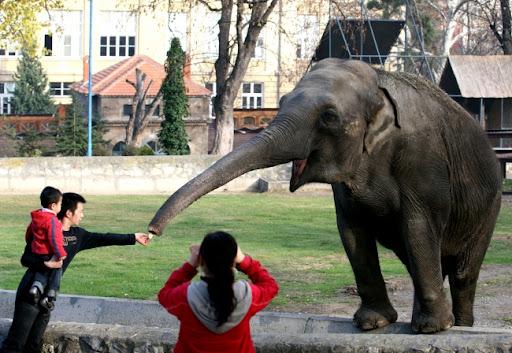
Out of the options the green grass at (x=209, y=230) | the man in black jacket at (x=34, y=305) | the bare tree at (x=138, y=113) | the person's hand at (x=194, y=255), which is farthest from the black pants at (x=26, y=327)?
the bare tree at (x=138, y=113)

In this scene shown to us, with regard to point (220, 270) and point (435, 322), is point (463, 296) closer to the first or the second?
point (435, 322)

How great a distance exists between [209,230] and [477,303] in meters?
8.22

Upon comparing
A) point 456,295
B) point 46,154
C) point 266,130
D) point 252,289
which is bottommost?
point 46,154

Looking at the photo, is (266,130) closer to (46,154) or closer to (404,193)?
(404,193)

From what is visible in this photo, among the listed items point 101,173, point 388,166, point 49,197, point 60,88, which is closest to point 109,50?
point 60,88

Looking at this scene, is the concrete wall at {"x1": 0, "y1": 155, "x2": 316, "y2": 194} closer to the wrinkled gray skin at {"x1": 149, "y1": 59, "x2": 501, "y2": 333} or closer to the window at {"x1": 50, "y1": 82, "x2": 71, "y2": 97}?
the wrinkled gray skin at {"x1": 149, "y1": 59, "x2": 501, "y2": 333}

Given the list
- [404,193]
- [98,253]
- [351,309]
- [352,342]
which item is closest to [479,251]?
[404,193]

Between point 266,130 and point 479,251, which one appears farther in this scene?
point 479,251

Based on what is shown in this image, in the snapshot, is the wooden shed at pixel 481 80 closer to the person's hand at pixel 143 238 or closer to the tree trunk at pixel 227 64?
the tree trunk at pixel 227 64

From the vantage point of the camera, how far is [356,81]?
632 cm

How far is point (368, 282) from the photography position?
7.05 metres

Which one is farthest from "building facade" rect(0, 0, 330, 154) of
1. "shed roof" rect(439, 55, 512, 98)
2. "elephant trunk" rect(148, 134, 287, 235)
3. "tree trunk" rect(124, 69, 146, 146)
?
"elephant trunk" rect(148, 134, 287, 235)

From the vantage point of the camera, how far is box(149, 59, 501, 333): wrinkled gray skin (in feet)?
20.0

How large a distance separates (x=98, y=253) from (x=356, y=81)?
886cm
